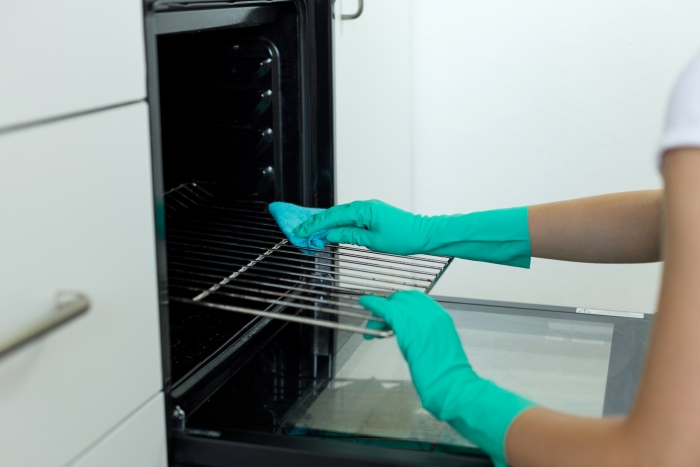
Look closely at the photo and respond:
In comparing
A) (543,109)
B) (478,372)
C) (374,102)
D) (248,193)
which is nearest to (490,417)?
(478,372)

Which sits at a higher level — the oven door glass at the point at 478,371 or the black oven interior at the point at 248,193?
the black oven interior at the point at 248,193

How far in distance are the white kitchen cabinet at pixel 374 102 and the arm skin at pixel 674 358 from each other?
2.95 feet

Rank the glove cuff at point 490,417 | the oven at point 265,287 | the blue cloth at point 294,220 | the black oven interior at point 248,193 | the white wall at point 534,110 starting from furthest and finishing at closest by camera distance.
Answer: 1. the white wall at point 534,110
2. the blue cloth at point 294,220
3. the black oven interior at point 248,193
4. the oven at point 265,287
5. the glove cuff at point 490,417

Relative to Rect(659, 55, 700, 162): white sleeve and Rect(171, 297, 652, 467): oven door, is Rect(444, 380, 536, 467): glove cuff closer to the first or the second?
Rect(171, 297, 652, 467): oven door

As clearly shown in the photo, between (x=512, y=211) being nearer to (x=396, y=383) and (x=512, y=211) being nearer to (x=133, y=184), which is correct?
(x=396, y=383)

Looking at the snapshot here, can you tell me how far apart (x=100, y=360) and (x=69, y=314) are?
4.8 inches

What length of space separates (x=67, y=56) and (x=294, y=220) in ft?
1.92

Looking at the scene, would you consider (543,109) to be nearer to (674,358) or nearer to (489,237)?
(489,237)

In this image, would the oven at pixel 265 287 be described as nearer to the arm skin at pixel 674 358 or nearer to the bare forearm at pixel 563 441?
the bare forearm at pixel 563 441

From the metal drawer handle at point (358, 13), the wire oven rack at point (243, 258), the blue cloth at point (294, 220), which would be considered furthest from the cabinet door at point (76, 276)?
the metal drawer handle at point (358, 13)

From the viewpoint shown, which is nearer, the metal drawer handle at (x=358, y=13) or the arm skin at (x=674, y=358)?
the arm skin at (x=674, y=358)

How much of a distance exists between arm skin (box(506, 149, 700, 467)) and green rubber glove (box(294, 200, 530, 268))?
1.82ft

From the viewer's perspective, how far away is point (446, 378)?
0.88 metres

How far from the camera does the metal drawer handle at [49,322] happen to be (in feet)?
2.07
